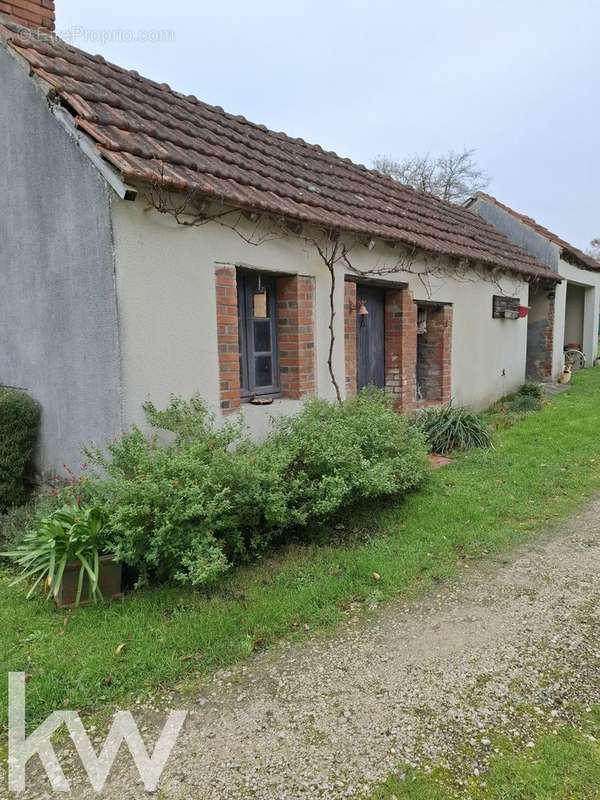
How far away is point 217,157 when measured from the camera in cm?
576

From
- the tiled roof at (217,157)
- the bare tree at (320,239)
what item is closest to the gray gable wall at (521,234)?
the tiled roof at (217,157)

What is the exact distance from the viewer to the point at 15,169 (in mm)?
5184

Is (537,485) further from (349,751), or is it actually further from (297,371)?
(349,751)

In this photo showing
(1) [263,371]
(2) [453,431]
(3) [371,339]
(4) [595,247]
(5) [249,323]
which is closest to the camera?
(5) [249,323]

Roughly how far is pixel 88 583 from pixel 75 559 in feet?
0.74

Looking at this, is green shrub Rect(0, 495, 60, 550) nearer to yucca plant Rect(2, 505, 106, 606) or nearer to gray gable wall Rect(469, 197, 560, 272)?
yucca plant Rect(2, 505, 106, 606)

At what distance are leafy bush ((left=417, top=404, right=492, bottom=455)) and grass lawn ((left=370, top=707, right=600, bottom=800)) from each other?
523 cm

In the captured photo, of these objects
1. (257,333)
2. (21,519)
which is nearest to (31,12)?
(257,333)

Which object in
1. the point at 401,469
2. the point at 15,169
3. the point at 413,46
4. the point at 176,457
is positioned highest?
the point at 413,46

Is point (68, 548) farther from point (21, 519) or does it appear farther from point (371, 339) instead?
point (371, 339)

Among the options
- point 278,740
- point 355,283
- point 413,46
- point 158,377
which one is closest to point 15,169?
point 158,377

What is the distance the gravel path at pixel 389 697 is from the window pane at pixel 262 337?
3.45 m

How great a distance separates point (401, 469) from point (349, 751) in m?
3.10

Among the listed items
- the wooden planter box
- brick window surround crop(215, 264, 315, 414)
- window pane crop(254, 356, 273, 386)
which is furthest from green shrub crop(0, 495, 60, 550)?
brick window surround crop(215, 264, 315, 414)
